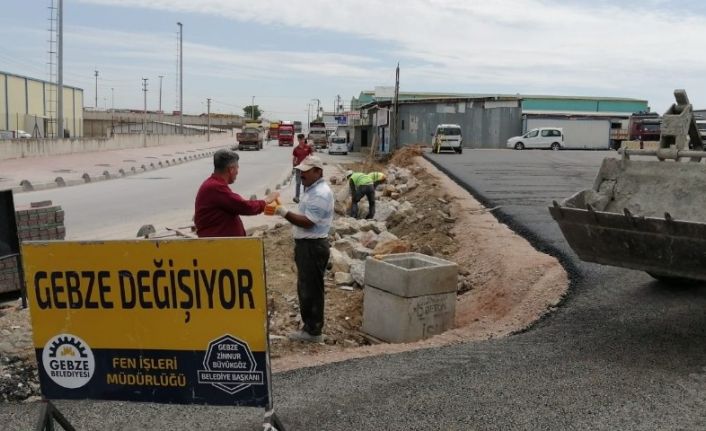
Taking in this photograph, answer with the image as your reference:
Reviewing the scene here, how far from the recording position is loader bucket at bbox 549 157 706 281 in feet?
16.3

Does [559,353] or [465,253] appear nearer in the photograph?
[559,353]

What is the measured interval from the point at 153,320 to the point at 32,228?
539 cm

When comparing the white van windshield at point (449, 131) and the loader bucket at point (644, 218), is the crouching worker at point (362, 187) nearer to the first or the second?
the loader bucket at point (644, 218)

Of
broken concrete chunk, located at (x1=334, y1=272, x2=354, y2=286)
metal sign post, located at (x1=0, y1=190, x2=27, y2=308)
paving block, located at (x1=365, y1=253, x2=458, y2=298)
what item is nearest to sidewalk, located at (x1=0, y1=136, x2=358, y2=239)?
broken concrete chunk, located at (x1=334, y1=272, x2=354, y2=286)

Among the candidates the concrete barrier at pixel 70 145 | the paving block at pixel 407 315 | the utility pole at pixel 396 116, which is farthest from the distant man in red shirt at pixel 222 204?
the utility pole at pixel 396 116

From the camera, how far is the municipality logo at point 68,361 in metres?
3.78

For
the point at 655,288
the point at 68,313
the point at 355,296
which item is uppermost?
the point at 68,313

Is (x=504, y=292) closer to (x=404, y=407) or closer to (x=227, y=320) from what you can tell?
(x=404, y=407)

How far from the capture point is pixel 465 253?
35.3 ft

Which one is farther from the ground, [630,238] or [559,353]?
[630,238]

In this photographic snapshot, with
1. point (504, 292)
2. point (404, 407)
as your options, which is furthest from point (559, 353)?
point (504, 292)

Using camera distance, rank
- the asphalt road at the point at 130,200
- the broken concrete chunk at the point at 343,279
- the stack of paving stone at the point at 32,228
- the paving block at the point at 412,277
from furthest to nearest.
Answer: the asphalt road at the point at 130,200 < the broken concrete chunk at the point at 343,279 < the stack of paving stone at the point at 32,228 < the paving block at the point at 412,277

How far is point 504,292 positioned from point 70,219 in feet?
34.3

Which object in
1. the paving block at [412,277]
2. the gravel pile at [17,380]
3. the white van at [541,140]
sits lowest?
the gravel pile at [17,380]
